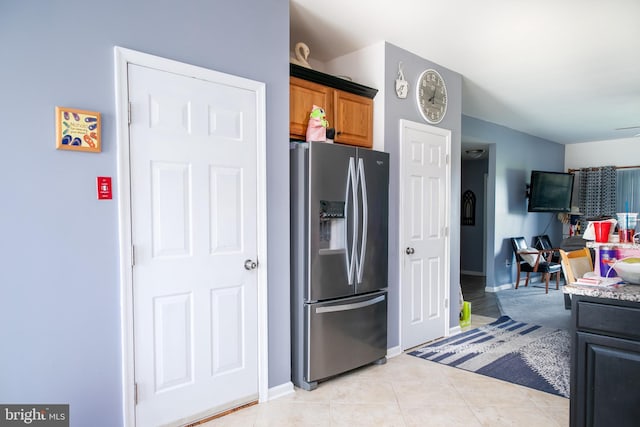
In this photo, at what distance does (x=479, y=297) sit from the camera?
5973mm

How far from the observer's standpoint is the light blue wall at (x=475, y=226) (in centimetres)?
811

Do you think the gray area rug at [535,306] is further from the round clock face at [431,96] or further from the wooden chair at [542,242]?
the round clock face at [431,96]

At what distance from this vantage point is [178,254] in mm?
2230

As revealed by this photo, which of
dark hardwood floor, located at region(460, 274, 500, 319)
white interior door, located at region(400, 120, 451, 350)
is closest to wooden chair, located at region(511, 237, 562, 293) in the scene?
dark hardwood floor, located at region(460, 274, 500, 319)

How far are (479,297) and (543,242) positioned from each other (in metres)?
2.38

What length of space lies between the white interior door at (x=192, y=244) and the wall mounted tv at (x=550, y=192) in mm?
6129

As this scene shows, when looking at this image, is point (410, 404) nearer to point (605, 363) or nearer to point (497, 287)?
point (605, 363)

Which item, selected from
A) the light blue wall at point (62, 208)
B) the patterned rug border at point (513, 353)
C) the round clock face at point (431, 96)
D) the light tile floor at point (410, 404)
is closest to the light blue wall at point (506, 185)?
the round clock face at point (431, 96)

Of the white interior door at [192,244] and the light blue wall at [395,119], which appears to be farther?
the light blue wall at [395,119]

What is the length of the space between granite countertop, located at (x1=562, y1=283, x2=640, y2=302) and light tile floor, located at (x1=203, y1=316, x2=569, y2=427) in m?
0.99

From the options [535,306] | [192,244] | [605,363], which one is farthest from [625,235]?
[535,306]

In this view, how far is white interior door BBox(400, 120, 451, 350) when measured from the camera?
11.6 ft

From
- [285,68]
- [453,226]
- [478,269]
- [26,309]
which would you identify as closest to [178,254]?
[26,309]
